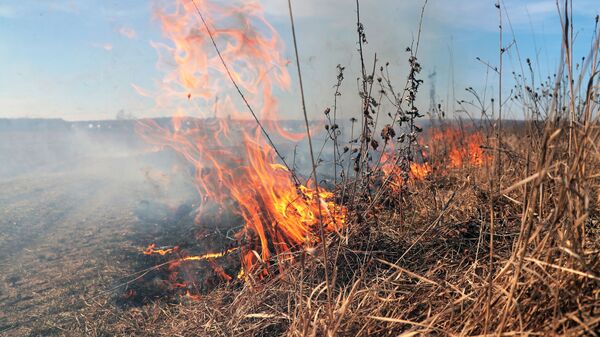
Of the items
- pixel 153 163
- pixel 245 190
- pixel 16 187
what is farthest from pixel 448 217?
pixel 153 163

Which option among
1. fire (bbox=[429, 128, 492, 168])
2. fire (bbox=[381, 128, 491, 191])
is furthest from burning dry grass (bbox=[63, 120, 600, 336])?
fire (bbox=[429, 128, 492, 168])

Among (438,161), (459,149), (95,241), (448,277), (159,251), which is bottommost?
(95,241)

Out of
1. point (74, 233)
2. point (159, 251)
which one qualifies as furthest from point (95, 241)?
point (159, 251)

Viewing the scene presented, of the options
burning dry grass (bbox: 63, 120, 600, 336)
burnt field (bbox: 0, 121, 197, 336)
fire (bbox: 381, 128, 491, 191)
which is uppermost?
fire (bbox: 381, 128, 491, 191)

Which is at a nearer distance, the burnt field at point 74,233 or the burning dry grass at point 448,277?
the burning dry grass at point 448,277

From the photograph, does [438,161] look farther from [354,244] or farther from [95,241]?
[95,241]

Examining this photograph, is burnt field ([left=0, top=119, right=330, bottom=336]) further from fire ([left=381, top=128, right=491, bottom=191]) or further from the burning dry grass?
fire ([left=381, top=128, right=491, bottom=191])

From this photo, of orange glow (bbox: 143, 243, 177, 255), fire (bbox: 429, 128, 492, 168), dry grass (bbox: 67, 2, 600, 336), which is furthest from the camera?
fire (bbox: 429, 128, 492, 168)

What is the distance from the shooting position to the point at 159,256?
477 centimetres

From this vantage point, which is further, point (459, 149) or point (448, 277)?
point (459, 149)

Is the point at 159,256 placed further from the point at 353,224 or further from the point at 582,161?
the point at 582,161

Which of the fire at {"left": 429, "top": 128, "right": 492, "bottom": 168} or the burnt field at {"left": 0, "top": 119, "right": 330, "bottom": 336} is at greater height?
the fire at {"left": 429, "top": 128, "right": 492, "bottom": 168}

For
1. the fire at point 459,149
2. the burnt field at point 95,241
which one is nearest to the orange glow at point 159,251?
the burnt field at point 95,241

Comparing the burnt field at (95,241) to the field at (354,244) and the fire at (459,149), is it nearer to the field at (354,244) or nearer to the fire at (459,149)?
the field at (354,244)
